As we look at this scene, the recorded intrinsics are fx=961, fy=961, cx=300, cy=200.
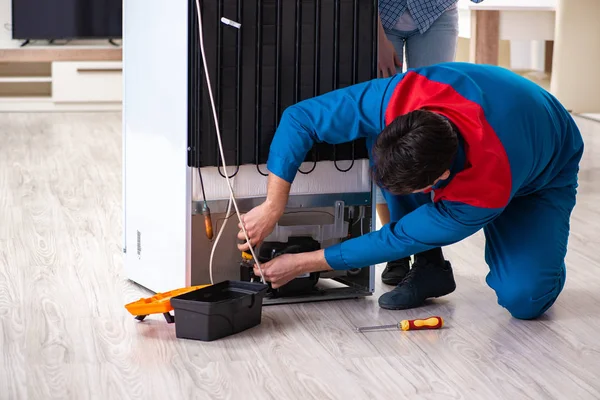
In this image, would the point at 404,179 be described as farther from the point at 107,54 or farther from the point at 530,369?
the point at 107,54

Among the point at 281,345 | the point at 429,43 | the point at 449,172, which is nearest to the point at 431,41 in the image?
the point at 429,43

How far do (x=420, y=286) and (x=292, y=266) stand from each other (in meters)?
0.38

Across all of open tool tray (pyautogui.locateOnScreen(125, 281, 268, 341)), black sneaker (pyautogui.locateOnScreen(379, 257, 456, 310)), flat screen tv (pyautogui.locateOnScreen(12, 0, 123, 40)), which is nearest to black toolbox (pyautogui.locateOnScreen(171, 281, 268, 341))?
open tool tray (pyautogui.locateOnScreen(125, 281, 268, 341))

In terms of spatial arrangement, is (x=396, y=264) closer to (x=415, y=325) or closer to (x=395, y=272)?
(x=395, y=272)

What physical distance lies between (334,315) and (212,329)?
1.18ft

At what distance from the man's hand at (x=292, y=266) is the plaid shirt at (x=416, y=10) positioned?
2.52 ft

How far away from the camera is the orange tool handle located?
2254mm

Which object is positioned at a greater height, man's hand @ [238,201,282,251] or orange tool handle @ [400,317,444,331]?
man's hand @ [238,201,282,251]

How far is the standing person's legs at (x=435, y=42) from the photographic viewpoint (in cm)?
269

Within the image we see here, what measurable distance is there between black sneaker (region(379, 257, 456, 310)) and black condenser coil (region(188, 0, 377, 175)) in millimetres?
398

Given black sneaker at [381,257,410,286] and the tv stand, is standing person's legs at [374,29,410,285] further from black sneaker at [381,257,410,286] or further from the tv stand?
the tv stand

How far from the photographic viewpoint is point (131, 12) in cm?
251

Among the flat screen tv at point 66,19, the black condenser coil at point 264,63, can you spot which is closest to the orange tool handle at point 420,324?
the black condenser coil at point 264,63

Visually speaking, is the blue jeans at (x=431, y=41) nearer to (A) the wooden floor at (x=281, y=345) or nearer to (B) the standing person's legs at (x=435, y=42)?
(B) the standing person's legs at (x=435, y=42)
